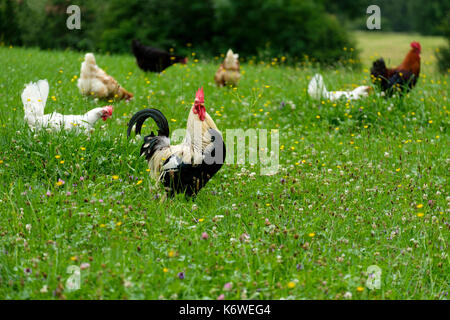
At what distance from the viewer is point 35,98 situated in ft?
20.5

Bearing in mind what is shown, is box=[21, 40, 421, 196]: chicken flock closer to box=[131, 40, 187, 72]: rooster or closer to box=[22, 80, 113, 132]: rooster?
box=[22, 80, 113, 132]: rooster

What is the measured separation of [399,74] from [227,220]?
6.16 meters

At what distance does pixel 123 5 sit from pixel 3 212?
77.4ft

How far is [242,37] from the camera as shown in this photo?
25312 millimetres

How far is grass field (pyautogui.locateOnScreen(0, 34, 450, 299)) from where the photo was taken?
3.51 metres

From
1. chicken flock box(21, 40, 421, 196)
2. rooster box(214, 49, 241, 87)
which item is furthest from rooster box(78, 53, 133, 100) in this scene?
rooster box(214, 49, 241, 87)

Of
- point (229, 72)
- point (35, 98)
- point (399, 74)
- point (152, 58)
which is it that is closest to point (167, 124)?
point (35, 98)

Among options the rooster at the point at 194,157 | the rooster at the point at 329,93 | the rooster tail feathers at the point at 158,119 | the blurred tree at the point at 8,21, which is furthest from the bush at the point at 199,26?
the rooster at the point at 194,157

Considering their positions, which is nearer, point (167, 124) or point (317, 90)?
point (167, 124)

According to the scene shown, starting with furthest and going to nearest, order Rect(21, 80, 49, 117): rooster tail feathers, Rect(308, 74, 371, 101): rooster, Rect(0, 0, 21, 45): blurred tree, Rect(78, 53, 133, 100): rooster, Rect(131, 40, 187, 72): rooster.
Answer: Rect(0, 0, 21, 45): blurred tree, Rect(131, 40, 187, 72): rooster, Rect(308, 74, 371, 101): rooster, Rect(78, 53, 133, 100): rooster, Rect(21, 80, 49, 117): rooster tail feathers

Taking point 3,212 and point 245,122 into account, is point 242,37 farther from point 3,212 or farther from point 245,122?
point 3,212

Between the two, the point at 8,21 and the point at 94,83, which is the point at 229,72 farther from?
the point at 8,21

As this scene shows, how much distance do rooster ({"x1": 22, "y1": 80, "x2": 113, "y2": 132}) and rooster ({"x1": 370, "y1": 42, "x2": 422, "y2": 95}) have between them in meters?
5.67
